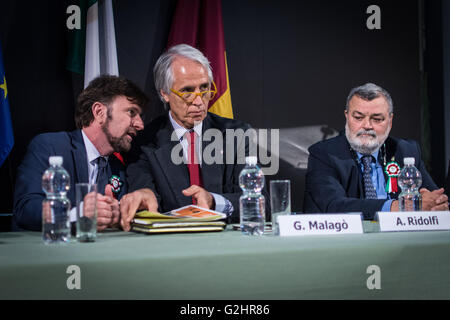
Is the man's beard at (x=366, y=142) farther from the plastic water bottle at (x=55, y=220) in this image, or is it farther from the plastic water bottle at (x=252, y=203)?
the plastic water bottle at (x=55, y=220)

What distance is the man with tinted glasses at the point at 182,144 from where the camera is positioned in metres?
2.44

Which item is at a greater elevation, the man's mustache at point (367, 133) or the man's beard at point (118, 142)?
the man's mustache at point (367, 133)

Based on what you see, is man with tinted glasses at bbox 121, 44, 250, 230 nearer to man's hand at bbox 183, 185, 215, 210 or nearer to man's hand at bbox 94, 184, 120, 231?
man's hand at bbox 183, 185, 215, 210

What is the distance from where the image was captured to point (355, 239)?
137cm

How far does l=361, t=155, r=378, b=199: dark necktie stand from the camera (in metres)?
2.57

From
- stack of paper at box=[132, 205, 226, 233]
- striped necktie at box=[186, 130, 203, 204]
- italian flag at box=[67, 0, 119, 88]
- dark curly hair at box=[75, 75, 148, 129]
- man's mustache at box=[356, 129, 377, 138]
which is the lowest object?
A: stack of paper at box=[132, 205, 226, 233]

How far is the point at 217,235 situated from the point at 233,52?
2311mm

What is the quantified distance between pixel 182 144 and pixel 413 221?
1.29 m

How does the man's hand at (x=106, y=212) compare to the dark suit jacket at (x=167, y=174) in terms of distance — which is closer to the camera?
the man's hand at (x=106, y=212)

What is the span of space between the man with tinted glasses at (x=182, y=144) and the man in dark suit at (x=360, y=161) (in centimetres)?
44

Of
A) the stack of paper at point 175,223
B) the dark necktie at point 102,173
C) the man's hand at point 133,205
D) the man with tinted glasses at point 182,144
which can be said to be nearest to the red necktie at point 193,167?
the man with tinted glasses at point 182,144

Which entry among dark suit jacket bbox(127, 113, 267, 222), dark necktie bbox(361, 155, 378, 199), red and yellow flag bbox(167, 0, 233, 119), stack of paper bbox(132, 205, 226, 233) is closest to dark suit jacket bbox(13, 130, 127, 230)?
dark suit jacket bbox(127, 113, 267, 222)

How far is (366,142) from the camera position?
2754mm

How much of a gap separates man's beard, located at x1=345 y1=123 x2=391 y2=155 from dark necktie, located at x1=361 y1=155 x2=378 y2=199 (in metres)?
0.04
